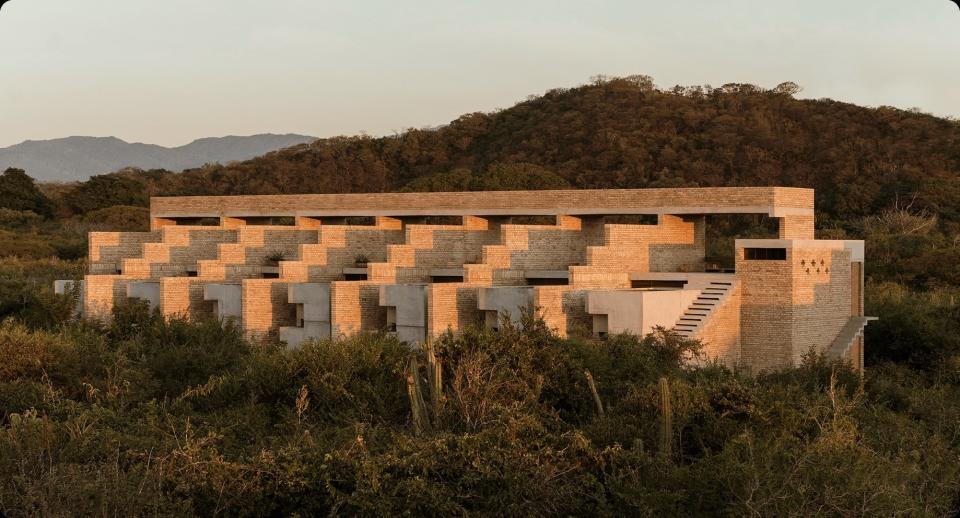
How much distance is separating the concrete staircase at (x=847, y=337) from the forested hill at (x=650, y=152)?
25.1 meters

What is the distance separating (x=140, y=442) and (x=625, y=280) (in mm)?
14363

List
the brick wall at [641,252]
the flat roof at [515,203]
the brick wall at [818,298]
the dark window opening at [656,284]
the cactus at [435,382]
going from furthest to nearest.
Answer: the dark window opening at [656,284]
the brick wall at [641,252]
the flat roof at [515,203]
the brick wall at [818,298]
the cactus at [435,382]

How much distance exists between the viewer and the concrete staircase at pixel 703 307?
88.7ft

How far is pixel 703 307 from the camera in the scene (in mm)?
27906

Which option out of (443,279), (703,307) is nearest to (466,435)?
(703,307)

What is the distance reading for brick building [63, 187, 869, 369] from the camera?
2817 cm

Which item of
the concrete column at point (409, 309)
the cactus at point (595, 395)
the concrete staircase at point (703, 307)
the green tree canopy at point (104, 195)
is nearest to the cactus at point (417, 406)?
the cactus at point (595, 395)

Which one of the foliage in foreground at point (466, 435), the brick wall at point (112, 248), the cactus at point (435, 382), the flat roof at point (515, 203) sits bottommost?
the foliage in foreground at point (466, 435)

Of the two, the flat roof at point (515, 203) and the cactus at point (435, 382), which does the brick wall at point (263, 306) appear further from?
the cactus at point (435, 382)

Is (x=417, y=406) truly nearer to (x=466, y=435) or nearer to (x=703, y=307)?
(x=466, y=435)

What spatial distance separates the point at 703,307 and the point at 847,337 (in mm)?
4100

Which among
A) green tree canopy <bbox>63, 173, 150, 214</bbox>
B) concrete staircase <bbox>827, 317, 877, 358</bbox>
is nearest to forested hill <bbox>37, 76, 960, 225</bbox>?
green tree canopy <bbox>63, 173, 150, 214</bbox>

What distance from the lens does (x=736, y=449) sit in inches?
668

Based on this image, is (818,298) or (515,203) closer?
(818,298)
